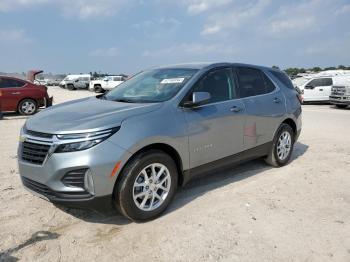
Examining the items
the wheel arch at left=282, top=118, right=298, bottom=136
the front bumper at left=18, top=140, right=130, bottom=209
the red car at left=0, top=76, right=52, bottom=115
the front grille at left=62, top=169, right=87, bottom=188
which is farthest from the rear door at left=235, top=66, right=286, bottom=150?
the red car at left=0, top=76, right=52, bottom=115

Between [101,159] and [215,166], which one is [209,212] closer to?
[215,166]

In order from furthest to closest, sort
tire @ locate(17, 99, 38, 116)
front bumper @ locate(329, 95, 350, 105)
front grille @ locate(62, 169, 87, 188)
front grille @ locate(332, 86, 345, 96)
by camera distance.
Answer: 1. front grille @ locate(332, 86, 345, 96)
2. front bumper @ locate(329, 95, 350, 105)
3. tire @ locate(17, 99, 38, 116)
4. front grille @ locate(62, 169, 87, 188)

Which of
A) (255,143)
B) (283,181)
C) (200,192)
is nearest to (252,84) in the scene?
(255,143)

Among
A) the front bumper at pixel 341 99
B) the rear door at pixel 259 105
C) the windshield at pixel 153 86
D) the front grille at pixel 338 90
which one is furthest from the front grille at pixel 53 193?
the front grille at pixel 338 90

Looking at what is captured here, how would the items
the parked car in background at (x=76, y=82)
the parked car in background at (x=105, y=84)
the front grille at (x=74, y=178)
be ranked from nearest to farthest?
the front grille at (x=74, y=178) < the parked car in background at (x=105, y=84) < the parked car in background at (x=76, y=82)

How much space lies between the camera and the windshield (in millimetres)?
4387

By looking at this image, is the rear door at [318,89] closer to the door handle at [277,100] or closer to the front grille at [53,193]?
the door handle at [277,100]

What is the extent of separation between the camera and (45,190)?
3.62 m

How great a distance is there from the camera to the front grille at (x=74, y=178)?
11.3 ft

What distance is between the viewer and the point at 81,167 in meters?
3.40

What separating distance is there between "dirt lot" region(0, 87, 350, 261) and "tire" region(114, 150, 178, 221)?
6.2 inches

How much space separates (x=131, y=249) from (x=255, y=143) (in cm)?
270

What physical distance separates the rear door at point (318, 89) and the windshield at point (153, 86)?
16296 mm

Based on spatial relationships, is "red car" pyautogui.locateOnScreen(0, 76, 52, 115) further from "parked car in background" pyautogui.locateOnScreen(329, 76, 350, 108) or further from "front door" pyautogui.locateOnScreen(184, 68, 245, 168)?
"parked car in background" pyautogui.locateOnScreen(329, 76, 350, 108)
